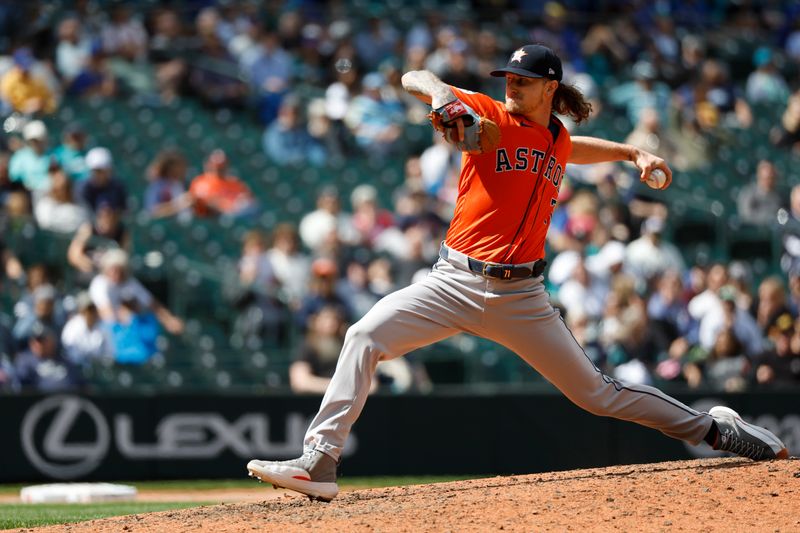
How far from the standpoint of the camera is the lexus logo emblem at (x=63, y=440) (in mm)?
10438

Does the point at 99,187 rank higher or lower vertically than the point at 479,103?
higher

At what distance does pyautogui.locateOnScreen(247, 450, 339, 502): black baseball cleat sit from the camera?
5758 millimetres

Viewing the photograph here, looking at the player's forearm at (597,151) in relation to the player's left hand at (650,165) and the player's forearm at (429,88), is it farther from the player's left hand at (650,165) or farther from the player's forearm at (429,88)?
the player's forearm at (429,88)

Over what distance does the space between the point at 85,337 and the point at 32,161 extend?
2478 millimetres

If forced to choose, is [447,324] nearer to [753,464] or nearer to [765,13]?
[753,464]

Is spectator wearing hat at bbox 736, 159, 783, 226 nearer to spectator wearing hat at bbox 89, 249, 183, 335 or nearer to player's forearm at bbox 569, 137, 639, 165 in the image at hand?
spectator wearing hat at bbox 89, 249, 183, 335

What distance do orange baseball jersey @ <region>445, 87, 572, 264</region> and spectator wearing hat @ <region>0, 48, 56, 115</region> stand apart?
8.81 meters

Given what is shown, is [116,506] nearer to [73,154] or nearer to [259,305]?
[259,305]

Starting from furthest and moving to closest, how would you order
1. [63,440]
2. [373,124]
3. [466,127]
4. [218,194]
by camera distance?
[373,124] → [218,194] → [63,440] → [466,127]

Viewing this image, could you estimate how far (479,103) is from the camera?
585 centimetres

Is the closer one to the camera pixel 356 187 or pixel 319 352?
pixel 319 352

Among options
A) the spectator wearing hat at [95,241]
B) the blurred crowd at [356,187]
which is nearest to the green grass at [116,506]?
the blurred crowd at [356,187]

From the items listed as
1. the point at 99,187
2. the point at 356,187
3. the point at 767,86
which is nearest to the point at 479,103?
the point at 99,187

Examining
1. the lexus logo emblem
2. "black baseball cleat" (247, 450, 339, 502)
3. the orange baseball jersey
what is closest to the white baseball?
the orange baseball jersey
